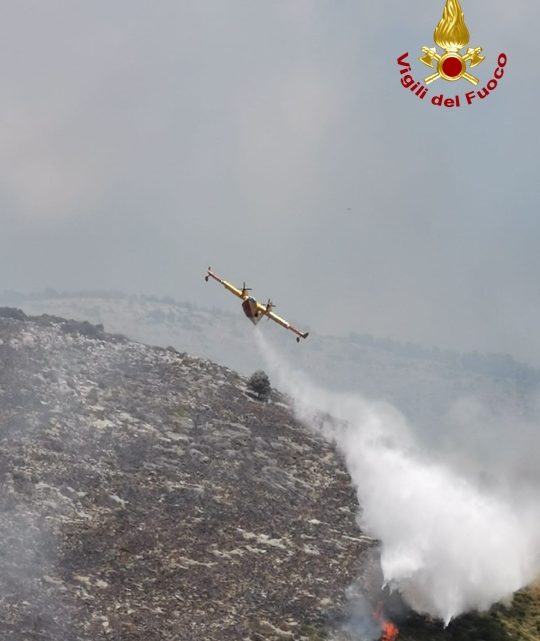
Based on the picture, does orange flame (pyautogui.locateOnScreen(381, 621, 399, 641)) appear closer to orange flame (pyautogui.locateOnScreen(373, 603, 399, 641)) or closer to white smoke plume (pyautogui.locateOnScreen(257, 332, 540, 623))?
orange flame (pyautogui.locateOnScreen(373, 603, 399, 641))

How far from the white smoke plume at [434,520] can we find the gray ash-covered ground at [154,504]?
1749 mm

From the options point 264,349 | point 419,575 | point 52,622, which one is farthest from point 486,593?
point 264,349

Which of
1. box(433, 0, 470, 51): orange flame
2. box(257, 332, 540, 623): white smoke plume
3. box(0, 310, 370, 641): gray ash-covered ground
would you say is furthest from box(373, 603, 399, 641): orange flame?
box(433, 0, 470, 51): orange flame

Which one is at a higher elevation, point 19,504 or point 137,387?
point 137,387

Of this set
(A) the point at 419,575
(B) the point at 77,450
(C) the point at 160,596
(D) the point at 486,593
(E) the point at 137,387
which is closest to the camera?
(C) the point at 160,596

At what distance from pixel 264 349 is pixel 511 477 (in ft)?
60.3

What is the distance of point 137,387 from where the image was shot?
193ft

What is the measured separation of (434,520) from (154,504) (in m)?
13.3

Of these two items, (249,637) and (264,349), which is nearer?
(249,637)

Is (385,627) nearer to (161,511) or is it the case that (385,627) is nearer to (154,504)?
(161,511)

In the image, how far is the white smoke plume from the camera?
135ft

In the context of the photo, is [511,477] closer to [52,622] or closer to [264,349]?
[264,349]

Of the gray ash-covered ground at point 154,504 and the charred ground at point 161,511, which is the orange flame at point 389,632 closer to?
the charred ground at point 161,511

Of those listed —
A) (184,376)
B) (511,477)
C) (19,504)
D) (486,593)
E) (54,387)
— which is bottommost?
(486,593)
